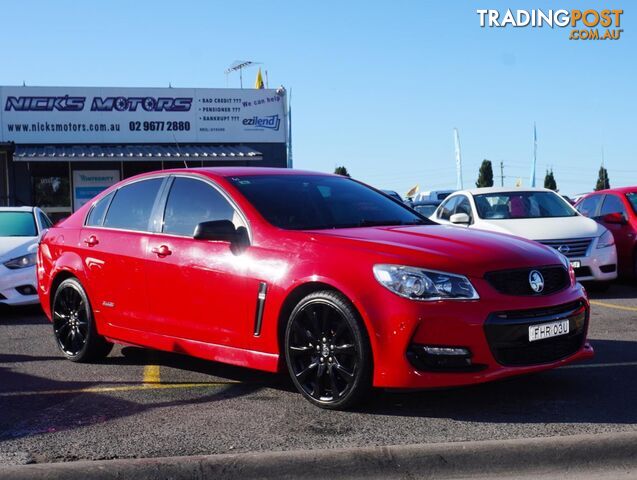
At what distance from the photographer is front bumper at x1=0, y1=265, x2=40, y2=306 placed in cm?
1015

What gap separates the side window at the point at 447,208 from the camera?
13305 millimetres

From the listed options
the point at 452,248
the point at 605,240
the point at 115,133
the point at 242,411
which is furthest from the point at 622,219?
the point at 115,133

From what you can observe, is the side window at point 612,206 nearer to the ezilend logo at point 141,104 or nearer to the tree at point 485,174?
the ezilend logo at point 141,104

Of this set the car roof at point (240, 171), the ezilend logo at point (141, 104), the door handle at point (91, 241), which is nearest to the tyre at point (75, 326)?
the door handle at point (91, 241)

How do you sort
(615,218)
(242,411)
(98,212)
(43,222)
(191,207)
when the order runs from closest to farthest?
(242,411), (191,207), (98,212), (43,222), (615,218)

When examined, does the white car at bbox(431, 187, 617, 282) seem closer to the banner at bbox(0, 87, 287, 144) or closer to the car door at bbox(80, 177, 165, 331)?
the car door at bbox(80, 177, 165, 331)

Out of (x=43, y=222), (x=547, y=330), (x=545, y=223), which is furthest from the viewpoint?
(x=43, y=222)

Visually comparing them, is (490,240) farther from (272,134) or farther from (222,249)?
(272,134)

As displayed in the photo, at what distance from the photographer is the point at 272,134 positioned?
90.9ft

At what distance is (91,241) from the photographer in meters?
6.91

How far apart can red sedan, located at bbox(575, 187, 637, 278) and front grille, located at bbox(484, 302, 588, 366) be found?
7.57 meters

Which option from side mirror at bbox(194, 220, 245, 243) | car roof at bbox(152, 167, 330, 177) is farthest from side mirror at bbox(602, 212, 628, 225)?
side mirror at bbox(194, 220, 245, 243)

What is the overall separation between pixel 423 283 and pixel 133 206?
114 inches

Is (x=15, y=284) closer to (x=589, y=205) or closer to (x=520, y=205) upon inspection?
(x=520, y=205)
